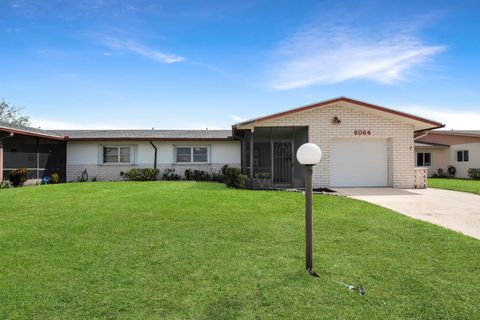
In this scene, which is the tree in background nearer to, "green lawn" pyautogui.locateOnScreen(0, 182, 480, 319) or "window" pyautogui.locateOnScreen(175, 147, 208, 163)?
"window" pyautogui.locateOnScreen(175, 147, 208, 163)

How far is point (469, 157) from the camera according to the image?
21.9 metres

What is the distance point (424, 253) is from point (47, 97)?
87.8ft

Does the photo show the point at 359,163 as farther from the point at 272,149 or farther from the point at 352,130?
the point at 272,149

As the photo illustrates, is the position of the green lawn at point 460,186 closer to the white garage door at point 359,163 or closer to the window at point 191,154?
the white garage door at point 359,163

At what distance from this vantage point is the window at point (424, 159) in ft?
78.9

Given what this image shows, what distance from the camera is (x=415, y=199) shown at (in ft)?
31.1

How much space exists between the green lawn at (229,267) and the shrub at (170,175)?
425 inches

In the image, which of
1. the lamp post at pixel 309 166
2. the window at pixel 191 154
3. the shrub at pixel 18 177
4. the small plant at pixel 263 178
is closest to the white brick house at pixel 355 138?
the small plant at pixel 263 178

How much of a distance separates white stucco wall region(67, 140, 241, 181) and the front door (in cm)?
383

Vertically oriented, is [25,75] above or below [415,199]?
above

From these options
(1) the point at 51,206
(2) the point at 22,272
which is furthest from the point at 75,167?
(2) the point at 22,272

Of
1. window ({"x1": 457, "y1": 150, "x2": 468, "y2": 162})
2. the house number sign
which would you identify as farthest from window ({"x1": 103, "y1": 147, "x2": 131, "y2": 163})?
window ({"x1": 457, "y1": 150, "x2": 468, "y2": 162})

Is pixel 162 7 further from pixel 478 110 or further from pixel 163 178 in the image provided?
pixel 478 110

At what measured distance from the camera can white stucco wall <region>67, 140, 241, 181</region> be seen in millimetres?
17875
